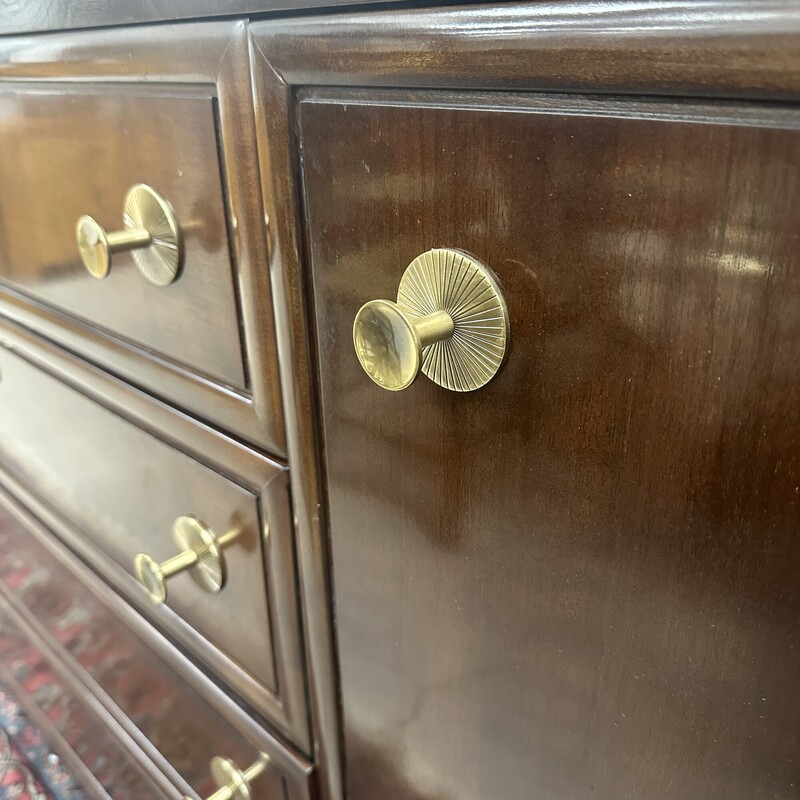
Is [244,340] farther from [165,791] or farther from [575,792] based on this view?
[165,791]

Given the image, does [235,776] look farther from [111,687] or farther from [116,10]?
[116,10]

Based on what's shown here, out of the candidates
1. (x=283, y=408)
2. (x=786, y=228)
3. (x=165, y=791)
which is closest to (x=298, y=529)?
(x=283, y=408)

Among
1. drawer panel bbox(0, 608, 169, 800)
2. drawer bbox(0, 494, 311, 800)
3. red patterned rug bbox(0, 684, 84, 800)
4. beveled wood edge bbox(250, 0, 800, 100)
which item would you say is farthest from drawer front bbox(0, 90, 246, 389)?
red patterned rug bbox(0, 684, 84, 800)

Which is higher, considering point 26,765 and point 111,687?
point 111,687

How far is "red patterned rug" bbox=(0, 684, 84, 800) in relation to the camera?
0.93 meters

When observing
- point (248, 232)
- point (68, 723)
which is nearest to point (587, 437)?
point (248, 232)

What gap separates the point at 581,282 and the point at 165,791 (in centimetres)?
64

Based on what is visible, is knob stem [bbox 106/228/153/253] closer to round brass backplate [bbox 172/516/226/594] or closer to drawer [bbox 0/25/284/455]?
drawer [bbox 0/25/284/455]

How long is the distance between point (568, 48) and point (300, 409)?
0.21 metres

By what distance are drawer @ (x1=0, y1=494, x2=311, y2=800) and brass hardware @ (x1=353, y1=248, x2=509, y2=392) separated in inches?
12.5

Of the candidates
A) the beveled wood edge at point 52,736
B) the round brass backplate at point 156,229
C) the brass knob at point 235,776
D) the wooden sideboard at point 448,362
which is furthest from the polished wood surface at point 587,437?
the beveled wood edge at point 52,736

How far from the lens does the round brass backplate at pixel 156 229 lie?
40cm

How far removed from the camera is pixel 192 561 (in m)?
0.47

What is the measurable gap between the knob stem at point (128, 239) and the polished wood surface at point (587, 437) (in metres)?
0.12
